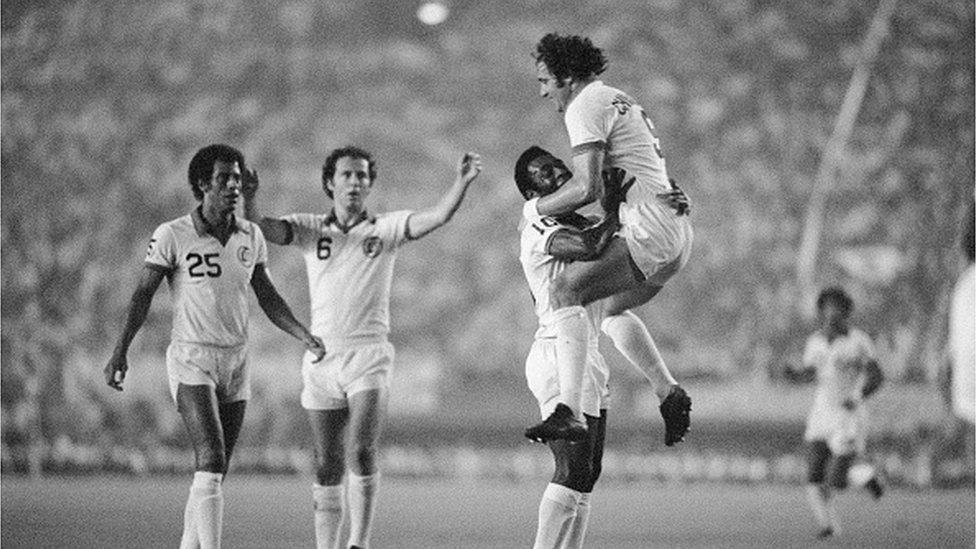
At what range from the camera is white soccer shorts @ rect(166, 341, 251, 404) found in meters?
5.05

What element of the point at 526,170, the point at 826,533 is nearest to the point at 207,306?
the point at 526,170

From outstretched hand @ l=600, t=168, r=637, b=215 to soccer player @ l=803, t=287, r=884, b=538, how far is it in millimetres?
2894

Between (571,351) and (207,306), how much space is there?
1.45 metres

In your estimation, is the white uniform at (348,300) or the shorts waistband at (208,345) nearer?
the shorts waistband at (208,345)

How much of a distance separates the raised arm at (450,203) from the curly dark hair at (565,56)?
0.54 meters

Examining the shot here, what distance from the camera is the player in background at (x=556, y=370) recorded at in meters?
4.54

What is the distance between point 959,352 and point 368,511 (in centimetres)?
263

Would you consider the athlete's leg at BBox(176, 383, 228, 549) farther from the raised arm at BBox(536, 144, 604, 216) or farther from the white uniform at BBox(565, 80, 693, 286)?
the white uniform at BBox(565, 80, 693, 286)

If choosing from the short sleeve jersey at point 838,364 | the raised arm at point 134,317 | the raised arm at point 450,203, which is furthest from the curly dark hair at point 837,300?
the raised arm at point 134,317

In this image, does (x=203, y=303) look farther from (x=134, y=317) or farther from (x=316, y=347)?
(x=316, y=347)

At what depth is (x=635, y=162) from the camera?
4.78 meters

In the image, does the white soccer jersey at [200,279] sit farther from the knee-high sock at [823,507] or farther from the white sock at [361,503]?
the knee-high sock at [823,507]

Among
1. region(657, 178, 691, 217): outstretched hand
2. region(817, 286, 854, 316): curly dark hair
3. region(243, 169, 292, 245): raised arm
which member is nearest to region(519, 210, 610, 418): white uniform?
region(657, 178, 691, 217): outstretched hand

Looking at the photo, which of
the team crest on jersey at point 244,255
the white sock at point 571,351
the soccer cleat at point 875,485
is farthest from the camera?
the soccer cleat at point 875,485
